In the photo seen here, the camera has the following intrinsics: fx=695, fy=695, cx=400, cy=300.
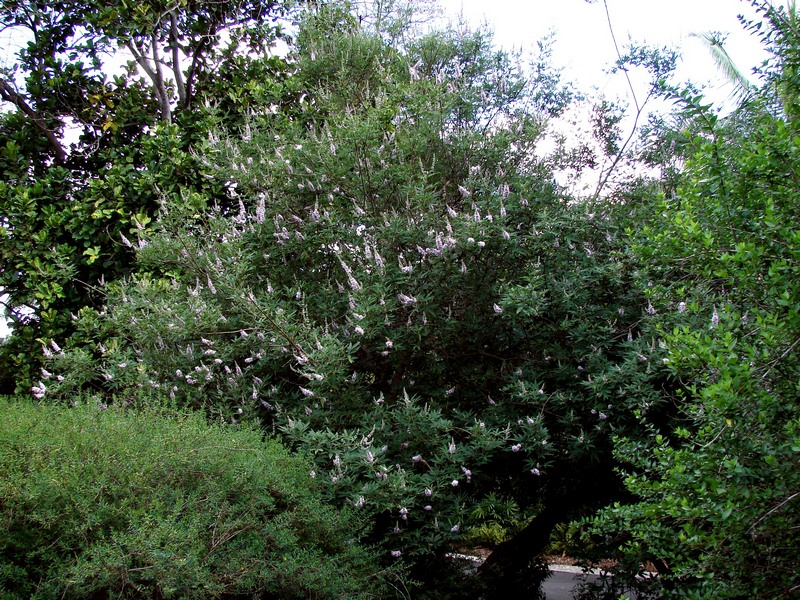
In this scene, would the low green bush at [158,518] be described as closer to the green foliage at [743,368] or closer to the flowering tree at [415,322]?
the flowering tree at [415,322]

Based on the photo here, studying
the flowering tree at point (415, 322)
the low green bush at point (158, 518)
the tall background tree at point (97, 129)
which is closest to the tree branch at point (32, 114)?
the tall background tree at point (97, 129)

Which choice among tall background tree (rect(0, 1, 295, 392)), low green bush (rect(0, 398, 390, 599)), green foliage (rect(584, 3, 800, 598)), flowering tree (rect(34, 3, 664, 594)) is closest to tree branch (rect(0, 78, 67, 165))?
tall background tree (rect(0, 1, 295, 392))

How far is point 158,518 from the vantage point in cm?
351

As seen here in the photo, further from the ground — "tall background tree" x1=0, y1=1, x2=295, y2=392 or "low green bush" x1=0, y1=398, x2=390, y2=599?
"tall background tree" x1=0, y1=1, x2=295, y2=392

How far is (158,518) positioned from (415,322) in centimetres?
276

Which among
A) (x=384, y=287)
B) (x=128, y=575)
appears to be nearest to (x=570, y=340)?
(x=384, y=287)

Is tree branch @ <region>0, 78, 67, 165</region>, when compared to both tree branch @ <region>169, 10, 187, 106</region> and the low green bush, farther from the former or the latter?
the low green bush

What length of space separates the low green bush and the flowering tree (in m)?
0.58

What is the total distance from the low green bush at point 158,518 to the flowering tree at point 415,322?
58cm

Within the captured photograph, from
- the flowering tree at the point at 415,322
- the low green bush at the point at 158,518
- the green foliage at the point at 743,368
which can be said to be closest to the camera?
the green foliage at the point at 743,368

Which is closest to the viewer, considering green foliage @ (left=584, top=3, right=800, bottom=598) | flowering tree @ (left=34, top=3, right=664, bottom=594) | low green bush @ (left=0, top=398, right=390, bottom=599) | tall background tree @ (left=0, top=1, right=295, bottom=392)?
green foliage @ (left=584, top=3, right=800, bottom=598)

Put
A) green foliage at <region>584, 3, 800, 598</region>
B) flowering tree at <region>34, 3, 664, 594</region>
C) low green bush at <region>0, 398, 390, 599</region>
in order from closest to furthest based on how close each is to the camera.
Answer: green foliage at <region>584, 3, 800, 598</region>
low green bush at <region>0, 398, 390, 599</region>
flowering tree at <region>34, 3, 664, 594</region>

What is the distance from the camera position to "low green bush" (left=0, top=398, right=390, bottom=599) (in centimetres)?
347

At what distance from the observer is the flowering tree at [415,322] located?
17.2 ft
